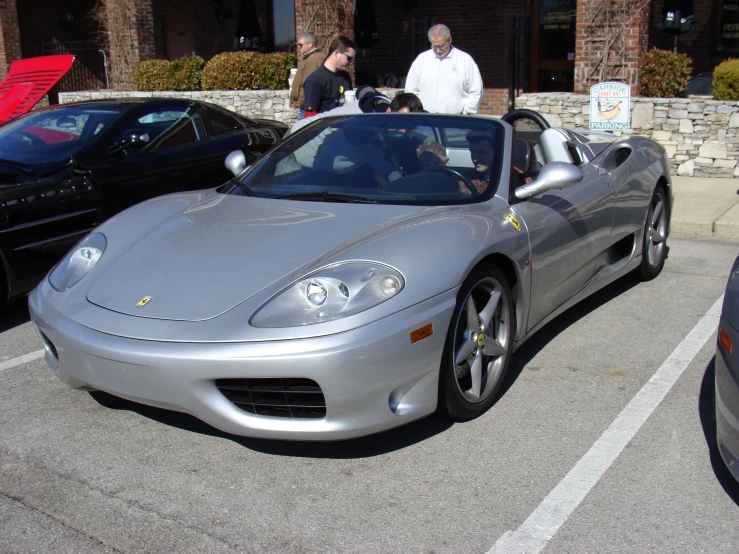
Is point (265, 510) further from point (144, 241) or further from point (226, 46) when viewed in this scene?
point (226, 46)

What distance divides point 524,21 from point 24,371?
12.4 m

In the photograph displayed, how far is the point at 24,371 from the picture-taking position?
14.6 ft

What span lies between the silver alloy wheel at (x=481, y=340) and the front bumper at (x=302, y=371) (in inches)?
10.1

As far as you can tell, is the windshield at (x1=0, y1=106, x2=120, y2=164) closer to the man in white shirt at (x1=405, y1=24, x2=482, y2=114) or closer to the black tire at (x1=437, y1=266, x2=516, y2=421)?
the man in white shirt at (x1=405, y1=24, x2=482, y2=114)

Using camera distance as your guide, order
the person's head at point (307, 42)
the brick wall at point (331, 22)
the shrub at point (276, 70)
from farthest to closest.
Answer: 1. the shrub at point (276, 70)
2. the brick wall at point (331, 22)
3. the person's head at point (307, 42)

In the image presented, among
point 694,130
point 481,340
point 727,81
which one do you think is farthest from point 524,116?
point 727,81

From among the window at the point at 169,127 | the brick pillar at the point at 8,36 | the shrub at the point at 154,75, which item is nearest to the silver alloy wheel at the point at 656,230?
the window at the point at 169,127

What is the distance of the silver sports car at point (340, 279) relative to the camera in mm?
3082

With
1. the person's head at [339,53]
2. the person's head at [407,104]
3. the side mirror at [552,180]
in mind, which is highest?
the person's head at [339,53]

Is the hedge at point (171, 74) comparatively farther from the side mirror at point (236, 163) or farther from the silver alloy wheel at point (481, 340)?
the silver alloy wheel at point (481, 340)

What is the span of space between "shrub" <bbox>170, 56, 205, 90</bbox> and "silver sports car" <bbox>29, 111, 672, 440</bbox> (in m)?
11.2

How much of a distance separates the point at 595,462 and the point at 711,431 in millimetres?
633

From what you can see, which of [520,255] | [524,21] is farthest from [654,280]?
[524,21]

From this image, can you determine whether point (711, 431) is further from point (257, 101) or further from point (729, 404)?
point (257, 101)
